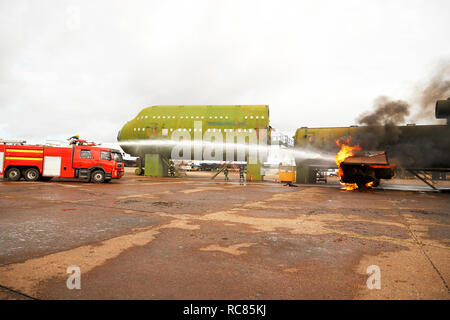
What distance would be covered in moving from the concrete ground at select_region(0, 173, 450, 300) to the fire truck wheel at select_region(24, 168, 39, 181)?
1272cm

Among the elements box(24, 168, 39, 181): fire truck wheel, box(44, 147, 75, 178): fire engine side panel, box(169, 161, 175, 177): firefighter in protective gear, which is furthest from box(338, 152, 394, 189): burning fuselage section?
box(24, 168, 39, 181): fire truck wheel

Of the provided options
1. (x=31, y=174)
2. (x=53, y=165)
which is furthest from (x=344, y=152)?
(x=31, y=174)

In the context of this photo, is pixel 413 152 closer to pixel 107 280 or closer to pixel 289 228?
pixel 289 228

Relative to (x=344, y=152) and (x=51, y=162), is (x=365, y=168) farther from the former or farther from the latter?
(x=51, y=162)

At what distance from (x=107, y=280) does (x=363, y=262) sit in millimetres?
3610

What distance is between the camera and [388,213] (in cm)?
813

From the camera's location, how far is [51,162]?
56.7 feet

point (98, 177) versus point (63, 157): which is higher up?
point (63, 157)

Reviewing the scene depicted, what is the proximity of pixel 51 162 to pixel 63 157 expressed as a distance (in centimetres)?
95

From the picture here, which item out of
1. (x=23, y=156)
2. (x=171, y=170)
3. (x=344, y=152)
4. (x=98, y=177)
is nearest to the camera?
(x=23, y=156)

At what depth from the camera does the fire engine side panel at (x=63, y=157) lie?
56.4 ft

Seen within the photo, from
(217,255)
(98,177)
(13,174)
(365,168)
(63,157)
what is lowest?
(217,255)
